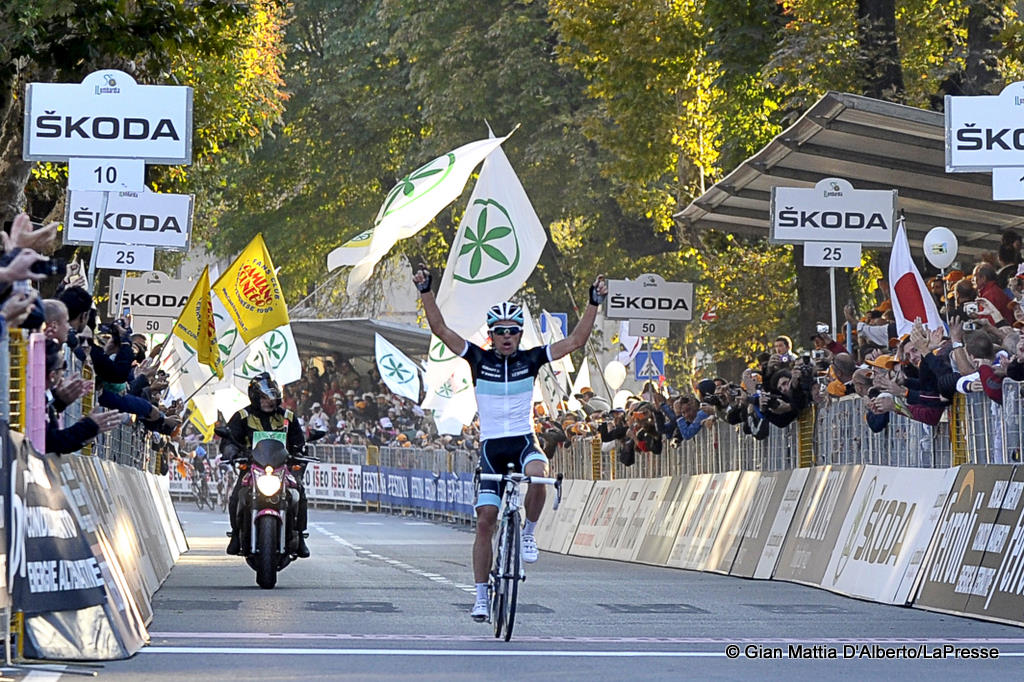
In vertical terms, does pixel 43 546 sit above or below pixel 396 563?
above

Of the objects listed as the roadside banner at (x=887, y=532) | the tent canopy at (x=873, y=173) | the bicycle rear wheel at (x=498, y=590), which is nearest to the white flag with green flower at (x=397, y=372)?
the tent canopy at (x=873, y=173)

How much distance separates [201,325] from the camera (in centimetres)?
2333

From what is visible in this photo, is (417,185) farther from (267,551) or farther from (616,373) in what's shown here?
(616,373)

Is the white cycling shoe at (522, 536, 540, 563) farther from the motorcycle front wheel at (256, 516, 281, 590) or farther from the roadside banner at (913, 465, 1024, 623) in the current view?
the motorcycle front wheel at (256, 516, 281, 590)

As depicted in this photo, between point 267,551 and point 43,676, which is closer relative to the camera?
point 43,676

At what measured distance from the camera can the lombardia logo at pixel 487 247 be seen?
26.8 metres

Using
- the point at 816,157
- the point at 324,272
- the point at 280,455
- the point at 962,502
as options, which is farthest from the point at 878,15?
the point at 324,272

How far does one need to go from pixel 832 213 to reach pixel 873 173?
118 cm

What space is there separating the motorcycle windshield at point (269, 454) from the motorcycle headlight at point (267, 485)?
0.12 meters

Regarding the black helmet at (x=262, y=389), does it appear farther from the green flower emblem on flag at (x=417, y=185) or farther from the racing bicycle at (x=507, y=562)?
the green flower emblem on flag at (x=417, y=185)

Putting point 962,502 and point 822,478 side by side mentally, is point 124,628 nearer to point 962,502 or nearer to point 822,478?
point 962,502

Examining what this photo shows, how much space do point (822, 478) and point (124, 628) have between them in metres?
9.43

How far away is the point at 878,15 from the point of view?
90.0 feet

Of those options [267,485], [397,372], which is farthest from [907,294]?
[397,372]
